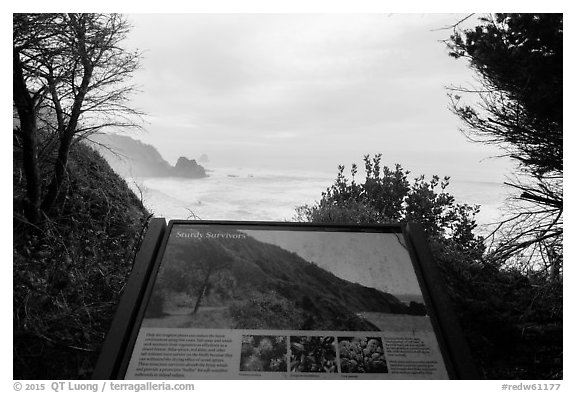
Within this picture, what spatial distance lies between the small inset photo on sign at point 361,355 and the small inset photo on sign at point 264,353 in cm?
28

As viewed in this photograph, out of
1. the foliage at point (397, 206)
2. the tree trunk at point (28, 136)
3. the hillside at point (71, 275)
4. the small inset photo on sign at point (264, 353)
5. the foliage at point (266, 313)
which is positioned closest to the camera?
the small inset photo on sign at point (264, 353)

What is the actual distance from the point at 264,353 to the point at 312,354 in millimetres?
226

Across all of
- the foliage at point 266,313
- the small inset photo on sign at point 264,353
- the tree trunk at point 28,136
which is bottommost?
the small inset photo on sign at point 264,353

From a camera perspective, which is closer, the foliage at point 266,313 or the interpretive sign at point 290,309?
the interpretive sign at point 290,309

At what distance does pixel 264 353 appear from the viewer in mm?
1855

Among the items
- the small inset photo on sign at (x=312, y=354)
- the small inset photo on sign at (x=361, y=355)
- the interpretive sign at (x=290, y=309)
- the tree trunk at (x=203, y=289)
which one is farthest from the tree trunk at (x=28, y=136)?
the small inset photo on sign at (x=361, y=355)

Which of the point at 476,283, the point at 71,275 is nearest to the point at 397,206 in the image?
the point at 476,283

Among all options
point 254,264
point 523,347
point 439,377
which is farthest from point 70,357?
point 523,347

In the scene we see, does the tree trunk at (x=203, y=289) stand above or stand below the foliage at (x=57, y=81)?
below

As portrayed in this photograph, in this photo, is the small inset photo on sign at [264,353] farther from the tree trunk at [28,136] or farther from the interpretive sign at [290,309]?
the tree trunk at [28,136]

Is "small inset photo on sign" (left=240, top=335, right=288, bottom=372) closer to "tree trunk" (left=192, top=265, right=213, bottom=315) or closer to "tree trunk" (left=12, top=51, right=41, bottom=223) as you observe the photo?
"tree trunk" (left=192, top=265, right=213, bottom=315)

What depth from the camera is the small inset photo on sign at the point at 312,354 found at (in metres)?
1.81

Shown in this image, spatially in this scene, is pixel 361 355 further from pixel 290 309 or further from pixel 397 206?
pixel 397 206

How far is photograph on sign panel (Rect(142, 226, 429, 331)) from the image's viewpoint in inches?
79.0
